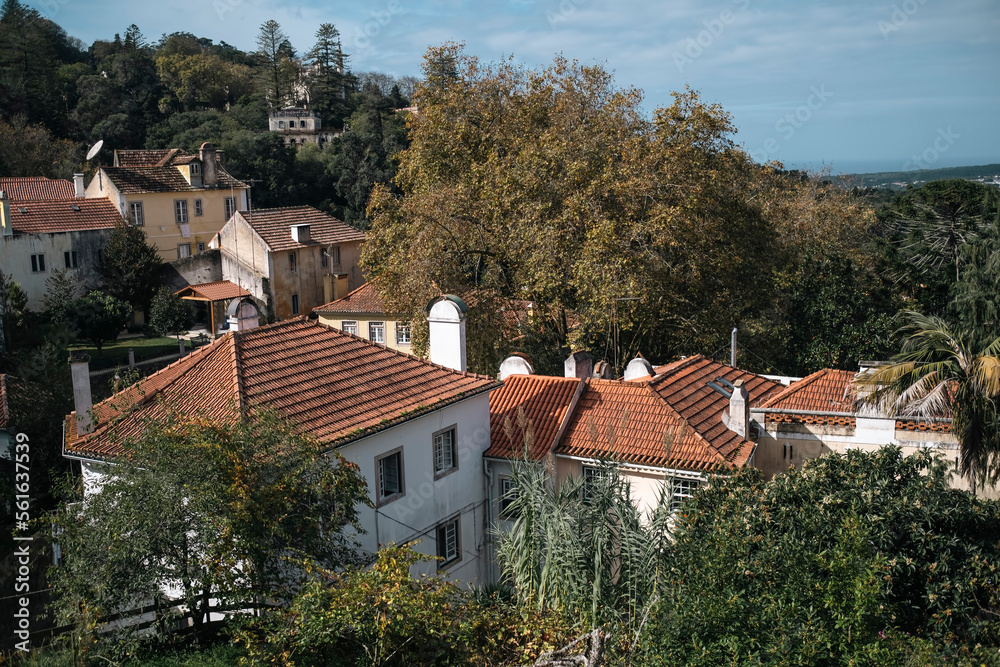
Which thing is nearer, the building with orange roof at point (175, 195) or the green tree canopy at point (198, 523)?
the green tree canopy at point (198, 523)

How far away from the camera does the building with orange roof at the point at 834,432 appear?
49.3 feet

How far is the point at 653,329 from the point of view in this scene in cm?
2309

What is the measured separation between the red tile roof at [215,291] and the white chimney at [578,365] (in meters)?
22.9

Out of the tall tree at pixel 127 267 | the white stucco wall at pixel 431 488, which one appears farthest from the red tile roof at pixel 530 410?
the tall tree at pixel 127 267

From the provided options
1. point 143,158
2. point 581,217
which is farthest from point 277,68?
point 581,217

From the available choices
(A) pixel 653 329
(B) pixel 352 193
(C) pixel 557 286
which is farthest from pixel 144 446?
(B) pixel 352 193

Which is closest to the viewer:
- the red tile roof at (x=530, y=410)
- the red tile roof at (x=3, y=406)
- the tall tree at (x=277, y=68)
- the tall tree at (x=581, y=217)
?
the red tile roof at (x=530, y=410)

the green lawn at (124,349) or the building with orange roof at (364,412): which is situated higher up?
the building with orange roof at (364,412)

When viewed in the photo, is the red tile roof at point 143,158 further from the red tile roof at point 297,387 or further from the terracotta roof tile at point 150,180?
the red tile roof at point 297,387

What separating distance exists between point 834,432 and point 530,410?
559cm

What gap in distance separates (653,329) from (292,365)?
1214cm

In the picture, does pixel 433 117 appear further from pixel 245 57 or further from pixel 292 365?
pixel 245 57

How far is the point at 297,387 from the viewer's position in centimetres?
1297

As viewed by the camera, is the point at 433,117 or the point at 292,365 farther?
the point at 433,117
